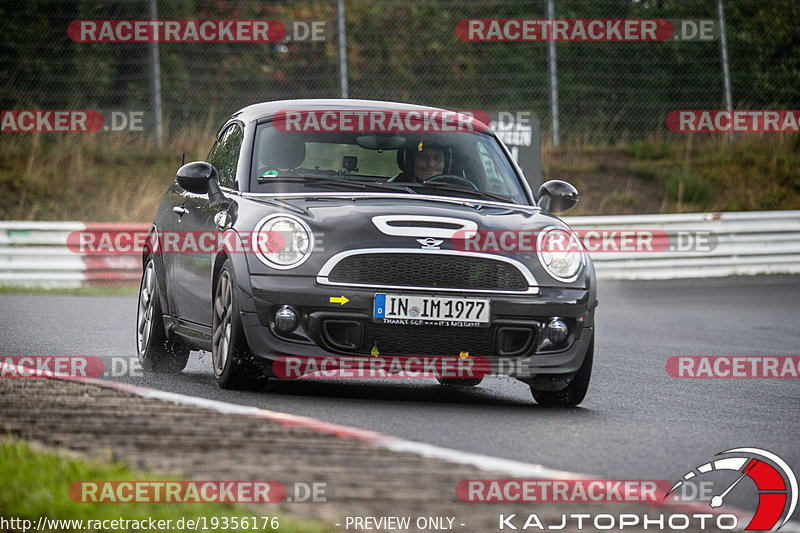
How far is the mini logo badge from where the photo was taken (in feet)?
22.9

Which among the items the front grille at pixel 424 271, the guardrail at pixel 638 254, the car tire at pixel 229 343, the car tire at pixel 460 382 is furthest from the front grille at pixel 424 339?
the guardrail at pixel 638 254

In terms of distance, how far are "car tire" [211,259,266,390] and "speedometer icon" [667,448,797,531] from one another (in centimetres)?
248

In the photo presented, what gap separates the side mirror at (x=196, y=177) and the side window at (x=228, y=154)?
17cm

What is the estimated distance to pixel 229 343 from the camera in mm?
7152

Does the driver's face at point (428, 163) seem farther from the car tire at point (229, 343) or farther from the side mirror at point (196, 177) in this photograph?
the car tire at point (229, 343)

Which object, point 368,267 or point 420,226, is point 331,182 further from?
point 368,267

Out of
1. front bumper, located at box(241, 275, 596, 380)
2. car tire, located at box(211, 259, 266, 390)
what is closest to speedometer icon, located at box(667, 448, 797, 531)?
front bumper, located at box(241, 275, 596, 380)

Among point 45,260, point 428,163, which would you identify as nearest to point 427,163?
point 428,163

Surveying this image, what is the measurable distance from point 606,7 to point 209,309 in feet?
74.5

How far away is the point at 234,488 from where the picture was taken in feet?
13.6

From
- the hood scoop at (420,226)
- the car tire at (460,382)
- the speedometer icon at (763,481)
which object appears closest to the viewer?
the speedometer icon at (763,481)

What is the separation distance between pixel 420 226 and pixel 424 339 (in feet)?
1.90

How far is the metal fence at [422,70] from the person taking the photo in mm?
21172

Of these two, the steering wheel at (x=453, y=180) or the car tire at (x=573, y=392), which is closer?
the car tire at (x=573, y=392)
